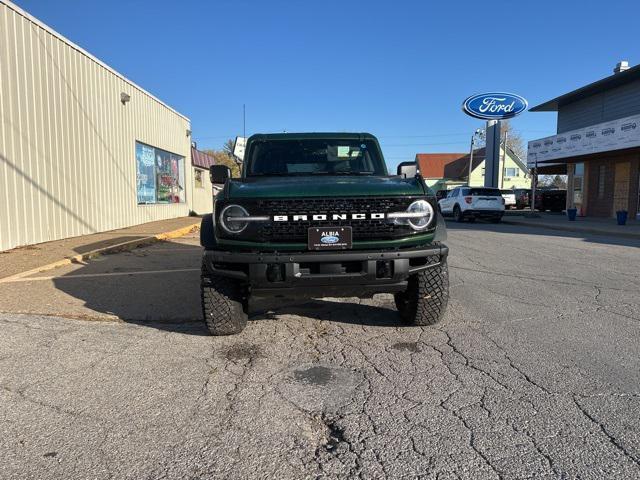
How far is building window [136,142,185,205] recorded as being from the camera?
17.3 metres

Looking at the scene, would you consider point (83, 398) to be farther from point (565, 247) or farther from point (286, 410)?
point (565, 247)

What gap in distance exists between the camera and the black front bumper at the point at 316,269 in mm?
3848

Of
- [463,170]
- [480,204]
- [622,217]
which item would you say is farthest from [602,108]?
[463,170]

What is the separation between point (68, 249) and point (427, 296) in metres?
8.20

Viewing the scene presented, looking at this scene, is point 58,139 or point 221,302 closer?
point 221,302

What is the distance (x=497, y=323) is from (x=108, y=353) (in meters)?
3.65

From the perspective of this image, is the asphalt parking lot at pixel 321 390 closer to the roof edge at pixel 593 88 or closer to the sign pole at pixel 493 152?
the roof edge at pixel 593 88

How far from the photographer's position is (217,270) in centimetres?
401

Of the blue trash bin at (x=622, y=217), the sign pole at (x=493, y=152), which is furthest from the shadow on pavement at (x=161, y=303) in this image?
the sign pole at (x=493, y=152)

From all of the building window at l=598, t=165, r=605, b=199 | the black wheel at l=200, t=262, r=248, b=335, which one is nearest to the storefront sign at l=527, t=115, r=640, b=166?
the building window at l=598, t=165, r=605, b=199

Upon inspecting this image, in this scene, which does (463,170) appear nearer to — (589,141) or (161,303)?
(589,141)

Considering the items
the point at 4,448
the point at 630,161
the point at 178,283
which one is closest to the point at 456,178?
the point at 630,161

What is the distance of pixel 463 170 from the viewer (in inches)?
2746

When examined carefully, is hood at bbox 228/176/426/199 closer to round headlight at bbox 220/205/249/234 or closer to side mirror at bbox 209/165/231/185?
round headlight at bbox 220/205/249/234
